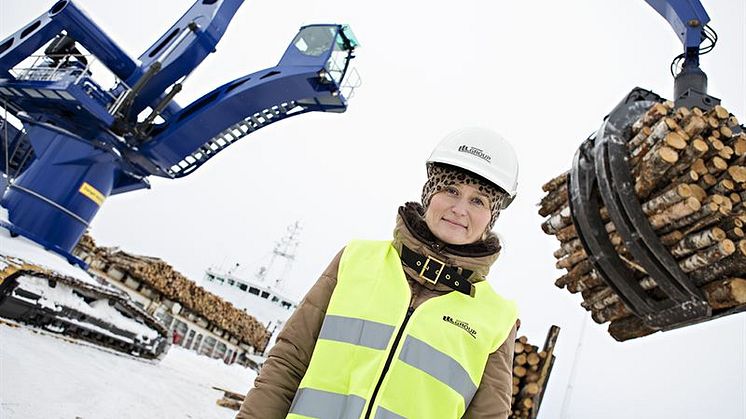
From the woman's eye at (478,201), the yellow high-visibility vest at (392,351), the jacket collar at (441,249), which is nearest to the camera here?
the yellow high-visibility vest at (392,351)

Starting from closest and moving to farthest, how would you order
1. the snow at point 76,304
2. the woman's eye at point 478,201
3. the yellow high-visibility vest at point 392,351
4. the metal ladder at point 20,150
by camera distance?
the yellow high-visibility vest at point 392,351 < the woman's eye at point 478,201 < the snow at point 76,304 < the metal ladder at point 20,150

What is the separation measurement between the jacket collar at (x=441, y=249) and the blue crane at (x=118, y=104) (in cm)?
770

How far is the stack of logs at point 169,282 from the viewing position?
15.0 m

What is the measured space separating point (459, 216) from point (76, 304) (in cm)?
591

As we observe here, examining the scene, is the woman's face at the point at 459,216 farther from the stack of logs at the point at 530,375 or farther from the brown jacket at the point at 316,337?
the stack of logs at the point at 530,375

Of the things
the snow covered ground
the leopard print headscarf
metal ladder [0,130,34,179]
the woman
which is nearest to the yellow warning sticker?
metal ladder [0,130,34,179]

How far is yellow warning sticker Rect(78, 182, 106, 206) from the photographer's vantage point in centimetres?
861

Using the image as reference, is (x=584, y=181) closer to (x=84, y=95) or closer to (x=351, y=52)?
(x=351, y=52)

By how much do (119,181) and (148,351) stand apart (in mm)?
4376

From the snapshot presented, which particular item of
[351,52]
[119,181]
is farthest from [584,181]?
[119,181]

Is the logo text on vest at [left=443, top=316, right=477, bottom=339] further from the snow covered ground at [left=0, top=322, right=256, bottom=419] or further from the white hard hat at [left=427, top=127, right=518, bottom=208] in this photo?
the snow covered ground at [left=0, top=322, right=256, bottom=419]

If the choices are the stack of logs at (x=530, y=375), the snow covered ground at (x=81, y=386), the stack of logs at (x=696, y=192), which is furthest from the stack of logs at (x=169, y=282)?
the stack of logs at (x=696, y=192)

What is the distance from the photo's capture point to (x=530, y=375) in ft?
19.0

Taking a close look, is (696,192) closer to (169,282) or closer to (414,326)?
(414,326)
